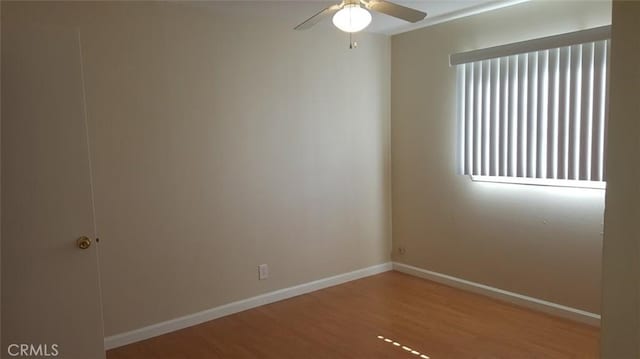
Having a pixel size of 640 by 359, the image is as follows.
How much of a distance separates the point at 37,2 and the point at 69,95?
101 cm

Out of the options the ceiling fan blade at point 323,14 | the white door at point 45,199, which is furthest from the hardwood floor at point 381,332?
the ceiling fan blade at point 323,14

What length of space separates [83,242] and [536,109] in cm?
320

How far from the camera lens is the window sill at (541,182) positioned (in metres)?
3.29

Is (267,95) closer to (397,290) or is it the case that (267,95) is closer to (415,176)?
(415,176)

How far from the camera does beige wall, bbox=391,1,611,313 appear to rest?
134 inches

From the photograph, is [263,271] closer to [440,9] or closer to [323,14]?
[323,14]

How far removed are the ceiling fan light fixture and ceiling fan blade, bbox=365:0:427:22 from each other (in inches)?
3.0

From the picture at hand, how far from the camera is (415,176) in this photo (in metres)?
4.55

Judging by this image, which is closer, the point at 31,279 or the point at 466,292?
the point at 31,279

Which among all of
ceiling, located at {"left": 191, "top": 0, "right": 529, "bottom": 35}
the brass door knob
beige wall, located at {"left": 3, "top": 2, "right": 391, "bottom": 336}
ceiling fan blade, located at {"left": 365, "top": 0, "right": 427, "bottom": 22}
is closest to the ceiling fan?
ceiling fan blade, located at {"left": 365, "top": 0, "right": 427, "bottom": 22}

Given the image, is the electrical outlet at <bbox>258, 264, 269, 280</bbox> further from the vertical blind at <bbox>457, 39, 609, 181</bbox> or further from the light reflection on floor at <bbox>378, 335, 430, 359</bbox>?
the vertical blind at <bbox>457, 39, 609, 181</bbox>

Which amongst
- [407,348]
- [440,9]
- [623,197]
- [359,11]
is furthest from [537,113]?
[623,197]

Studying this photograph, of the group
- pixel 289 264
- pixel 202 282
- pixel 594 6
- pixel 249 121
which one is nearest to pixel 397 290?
pixel 289 264

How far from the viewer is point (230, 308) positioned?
12.3 feet
